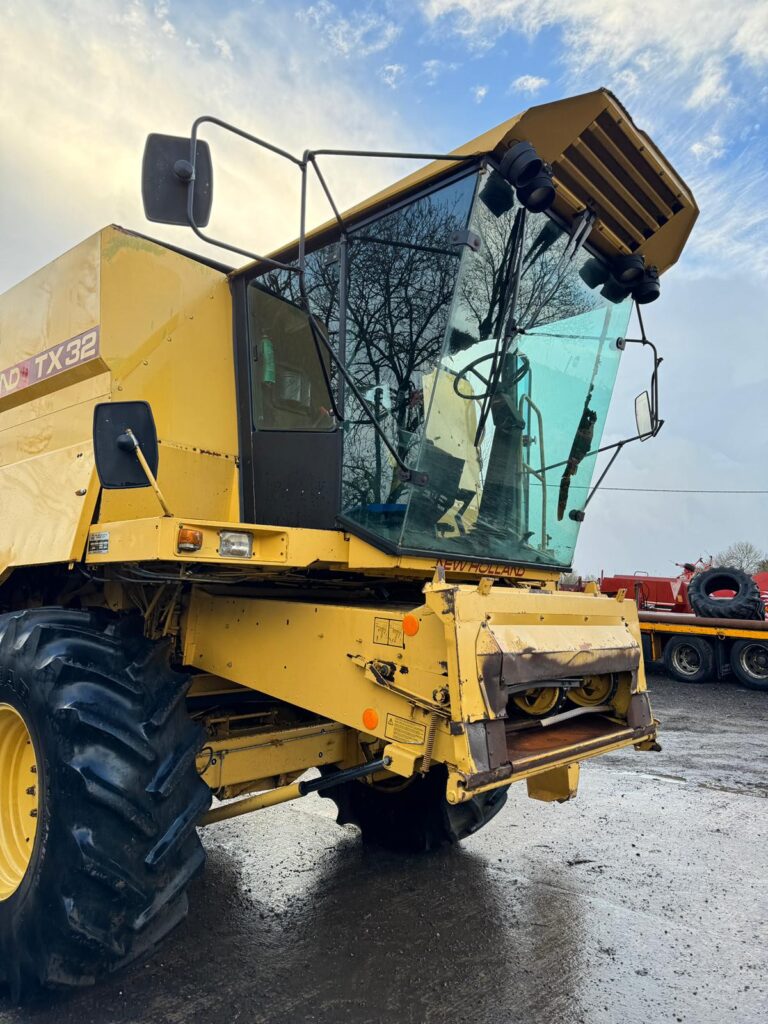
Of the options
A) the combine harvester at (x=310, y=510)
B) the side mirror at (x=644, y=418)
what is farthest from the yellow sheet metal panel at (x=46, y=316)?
the side mirror at (x=644, y=418)

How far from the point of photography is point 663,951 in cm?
309

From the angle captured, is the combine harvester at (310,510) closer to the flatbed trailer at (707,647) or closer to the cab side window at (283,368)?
the cab side window at (283,368)

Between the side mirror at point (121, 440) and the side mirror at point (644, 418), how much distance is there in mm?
2605

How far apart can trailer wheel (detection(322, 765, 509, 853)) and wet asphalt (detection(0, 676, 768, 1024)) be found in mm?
118

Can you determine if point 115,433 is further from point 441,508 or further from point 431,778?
point 431,778

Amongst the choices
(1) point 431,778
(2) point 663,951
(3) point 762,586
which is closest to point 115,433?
(1) point 431,778

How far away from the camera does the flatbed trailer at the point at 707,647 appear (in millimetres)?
11383

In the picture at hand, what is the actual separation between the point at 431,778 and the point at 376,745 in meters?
0.67

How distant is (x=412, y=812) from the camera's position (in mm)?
4098

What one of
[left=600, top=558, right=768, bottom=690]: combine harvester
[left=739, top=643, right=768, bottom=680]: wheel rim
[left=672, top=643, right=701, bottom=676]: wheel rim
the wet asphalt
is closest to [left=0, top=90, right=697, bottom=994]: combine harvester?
the wet asphalt

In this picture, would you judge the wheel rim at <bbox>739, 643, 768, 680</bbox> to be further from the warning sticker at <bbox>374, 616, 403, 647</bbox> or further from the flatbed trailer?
the warning sticker at <bbox>374, 616, 403, 647</bbox>

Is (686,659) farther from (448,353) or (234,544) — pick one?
(234,544)

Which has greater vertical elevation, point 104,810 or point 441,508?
point 441,508

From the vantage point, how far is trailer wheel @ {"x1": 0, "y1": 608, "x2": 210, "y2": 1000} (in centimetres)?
249
